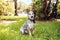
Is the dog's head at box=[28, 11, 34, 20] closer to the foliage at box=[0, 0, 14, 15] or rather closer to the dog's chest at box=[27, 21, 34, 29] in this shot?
the dog's chest at box=[27, 21, 34, 29]

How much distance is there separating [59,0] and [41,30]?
37cm

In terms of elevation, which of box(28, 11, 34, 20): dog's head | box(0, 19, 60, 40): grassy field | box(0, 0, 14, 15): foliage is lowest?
box(0, 19, 60, 40): grassy field

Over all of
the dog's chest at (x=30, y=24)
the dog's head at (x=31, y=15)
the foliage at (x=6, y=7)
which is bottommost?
the dog's chest at (x=30, y=24)

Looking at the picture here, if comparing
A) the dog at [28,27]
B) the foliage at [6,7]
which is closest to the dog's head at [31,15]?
the dog at [28,27]

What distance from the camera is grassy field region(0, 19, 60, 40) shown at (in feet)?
5.12

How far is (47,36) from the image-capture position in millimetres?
1585

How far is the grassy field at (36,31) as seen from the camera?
5.12 ft

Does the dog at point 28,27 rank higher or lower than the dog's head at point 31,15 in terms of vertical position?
lower

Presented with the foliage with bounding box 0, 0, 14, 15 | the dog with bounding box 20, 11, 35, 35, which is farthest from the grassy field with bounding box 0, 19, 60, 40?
the foliage with bounding box 0, 0, 14, 15

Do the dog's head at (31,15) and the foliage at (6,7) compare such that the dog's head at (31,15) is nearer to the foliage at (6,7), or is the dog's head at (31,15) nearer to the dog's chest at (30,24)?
the dog's chest at (30,24)

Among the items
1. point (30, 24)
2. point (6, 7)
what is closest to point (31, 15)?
point (30, 24)

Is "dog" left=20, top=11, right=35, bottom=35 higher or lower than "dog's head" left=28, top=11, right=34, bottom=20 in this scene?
lower

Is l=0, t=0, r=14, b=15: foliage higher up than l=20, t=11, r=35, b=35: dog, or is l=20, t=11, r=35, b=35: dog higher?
l=0, t=0, r=14, b=15: foliage

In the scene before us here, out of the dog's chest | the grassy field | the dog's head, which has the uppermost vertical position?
the dog's head
